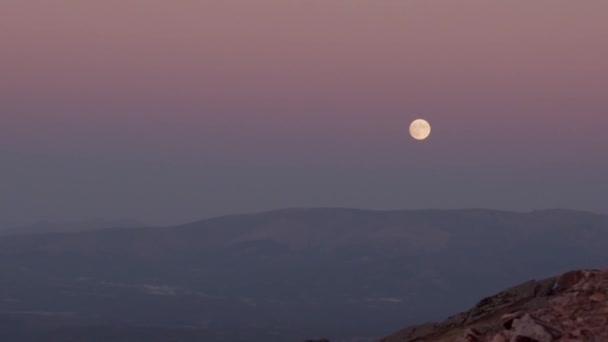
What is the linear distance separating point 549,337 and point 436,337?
23.6 meters

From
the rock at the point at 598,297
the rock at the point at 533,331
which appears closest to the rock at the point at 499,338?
the rock at the point at 533,331

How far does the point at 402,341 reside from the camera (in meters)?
55.8

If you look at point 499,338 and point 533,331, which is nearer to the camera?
point 533,331

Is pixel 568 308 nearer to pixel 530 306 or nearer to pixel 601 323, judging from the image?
pixel 601 323

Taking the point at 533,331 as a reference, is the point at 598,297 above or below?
above

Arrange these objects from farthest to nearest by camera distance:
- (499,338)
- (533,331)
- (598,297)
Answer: (598,297) < (499,338) < (533,331)

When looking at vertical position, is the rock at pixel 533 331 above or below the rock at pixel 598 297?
below

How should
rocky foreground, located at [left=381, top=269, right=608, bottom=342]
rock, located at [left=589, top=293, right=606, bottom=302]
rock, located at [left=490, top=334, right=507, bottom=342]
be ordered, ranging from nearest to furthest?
rocky foreground, located at [left=381, top=269, right=608, bottom=342] < rock, located at [left=490, top=334, right=507, bottom=342] < rock, located at [left=589, top=293, right=606, bottom=302]

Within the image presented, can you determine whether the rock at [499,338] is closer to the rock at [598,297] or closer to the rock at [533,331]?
the rock at [533,331]

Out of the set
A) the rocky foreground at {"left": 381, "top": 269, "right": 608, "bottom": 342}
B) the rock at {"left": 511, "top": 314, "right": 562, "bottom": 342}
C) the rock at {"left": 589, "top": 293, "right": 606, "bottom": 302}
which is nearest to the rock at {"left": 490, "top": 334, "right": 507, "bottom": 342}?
the rocky foreground at {"left": 381, "top": 269, "right": 608, "bottom": 342}

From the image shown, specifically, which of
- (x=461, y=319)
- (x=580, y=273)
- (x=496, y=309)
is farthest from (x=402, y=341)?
(x=580, y=273)

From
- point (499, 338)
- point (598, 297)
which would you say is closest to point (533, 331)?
point (499, 338)

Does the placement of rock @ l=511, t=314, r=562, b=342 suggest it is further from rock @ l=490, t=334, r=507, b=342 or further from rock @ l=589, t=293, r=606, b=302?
rock @ l=589, t=293, r=606, b=302

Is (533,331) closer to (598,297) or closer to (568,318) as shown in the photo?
(568,318)
